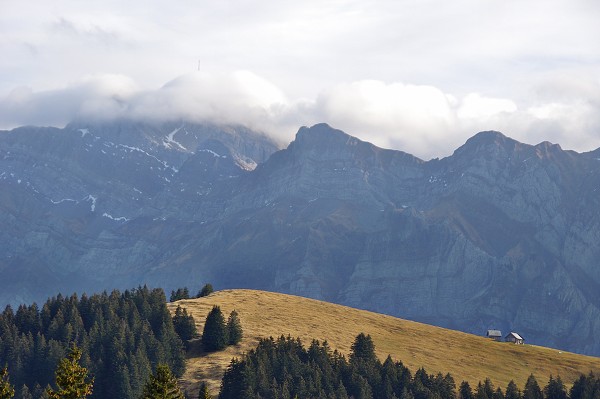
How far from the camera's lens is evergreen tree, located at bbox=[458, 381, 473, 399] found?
154 metres

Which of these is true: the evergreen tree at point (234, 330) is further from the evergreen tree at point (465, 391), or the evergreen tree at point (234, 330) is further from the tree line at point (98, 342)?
the evergreen tree at point (465, 391)

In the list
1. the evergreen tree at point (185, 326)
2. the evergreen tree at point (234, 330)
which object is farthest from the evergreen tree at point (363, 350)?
the evergreen tree at point (185, 326)

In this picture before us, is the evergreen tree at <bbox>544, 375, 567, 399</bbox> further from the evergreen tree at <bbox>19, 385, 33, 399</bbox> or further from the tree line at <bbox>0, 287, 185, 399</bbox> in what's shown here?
the evergreen tree at <bbox>19, 385, 33, 399</bbox>

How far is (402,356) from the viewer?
18312cm

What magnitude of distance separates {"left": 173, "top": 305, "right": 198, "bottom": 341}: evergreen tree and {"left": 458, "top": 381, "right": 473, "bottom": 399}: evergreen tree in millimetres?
45326

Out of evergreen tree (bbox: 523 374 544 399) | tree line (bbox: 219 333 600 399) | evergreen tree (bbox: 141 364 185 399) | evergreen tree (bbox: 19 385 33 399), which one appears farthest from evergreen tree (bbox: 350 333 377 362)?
evergreen tree (bbox: 141 364 185 399)

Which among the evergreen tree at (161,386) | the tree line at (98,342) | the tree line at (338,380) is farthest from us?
the tree line at (98,342)

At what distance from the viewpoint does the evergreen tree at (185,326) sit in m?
169

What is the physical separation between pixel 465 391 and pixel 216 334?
40.7 m

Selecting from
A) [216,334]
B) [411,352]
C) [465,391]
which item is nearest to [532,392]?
[465,391]

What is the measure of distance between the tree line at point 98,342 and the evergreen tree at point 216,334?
5187 mm

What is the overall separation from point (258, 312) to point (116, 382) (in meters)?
50.4

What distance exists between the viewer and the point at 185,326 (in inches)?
6683

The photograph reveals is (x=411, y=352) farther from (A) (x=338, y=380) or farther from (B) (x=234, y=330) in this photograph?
(B) (x=234, y=330)
